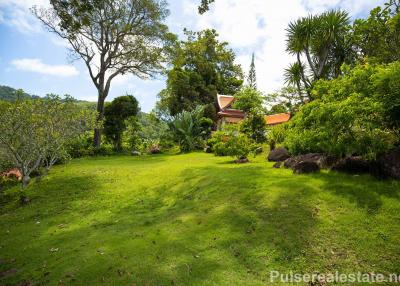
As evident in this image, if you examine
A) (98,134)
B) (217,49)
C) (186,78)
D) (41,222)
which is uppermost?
(217,49)

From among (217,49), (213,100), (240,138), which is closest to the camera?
(240,138)

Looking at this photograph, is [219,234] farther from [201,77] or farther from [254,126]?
[201,77]

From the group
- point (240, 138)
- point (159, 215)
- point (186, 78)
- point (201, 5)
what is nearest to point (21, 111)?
point (159, 215)

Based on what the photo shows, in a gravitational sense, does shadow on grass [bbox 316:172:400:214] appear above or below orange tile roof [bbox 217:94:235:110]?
below

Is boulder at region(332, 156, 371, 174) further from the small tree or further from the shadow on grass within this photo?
the small tree

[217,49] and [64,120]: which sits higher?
[217,49]

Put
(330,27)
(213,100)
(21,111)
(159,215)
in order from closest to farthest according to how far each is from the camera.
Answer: (159,215) → (21,111) → (330,27) → (213,100)

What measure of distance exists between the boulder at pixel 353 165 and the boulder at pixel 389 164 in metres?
0.32

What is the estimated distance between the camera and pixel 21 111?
448 inches

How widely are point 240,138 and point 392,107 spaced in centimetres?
889

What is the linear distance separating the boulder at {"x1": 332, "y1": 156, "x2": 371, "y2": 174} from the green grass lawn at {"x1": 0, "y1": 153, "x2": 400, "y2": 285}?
35cm

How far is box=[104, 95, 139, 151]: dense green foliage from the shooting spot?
2608 centimetres

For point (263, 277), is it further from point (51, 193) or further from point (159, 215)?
point (51, 193)

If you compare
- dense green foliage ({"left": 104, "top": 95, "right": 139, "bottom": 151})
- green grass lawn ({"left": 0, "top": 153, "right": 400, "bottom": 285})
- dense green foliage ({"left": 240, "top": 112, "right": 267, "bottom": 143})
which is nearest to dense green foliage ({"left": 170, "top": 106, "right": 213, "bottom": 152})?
dense green foliage ({"left": 104, "top": 95, "right": 139, "bottom": 151})
